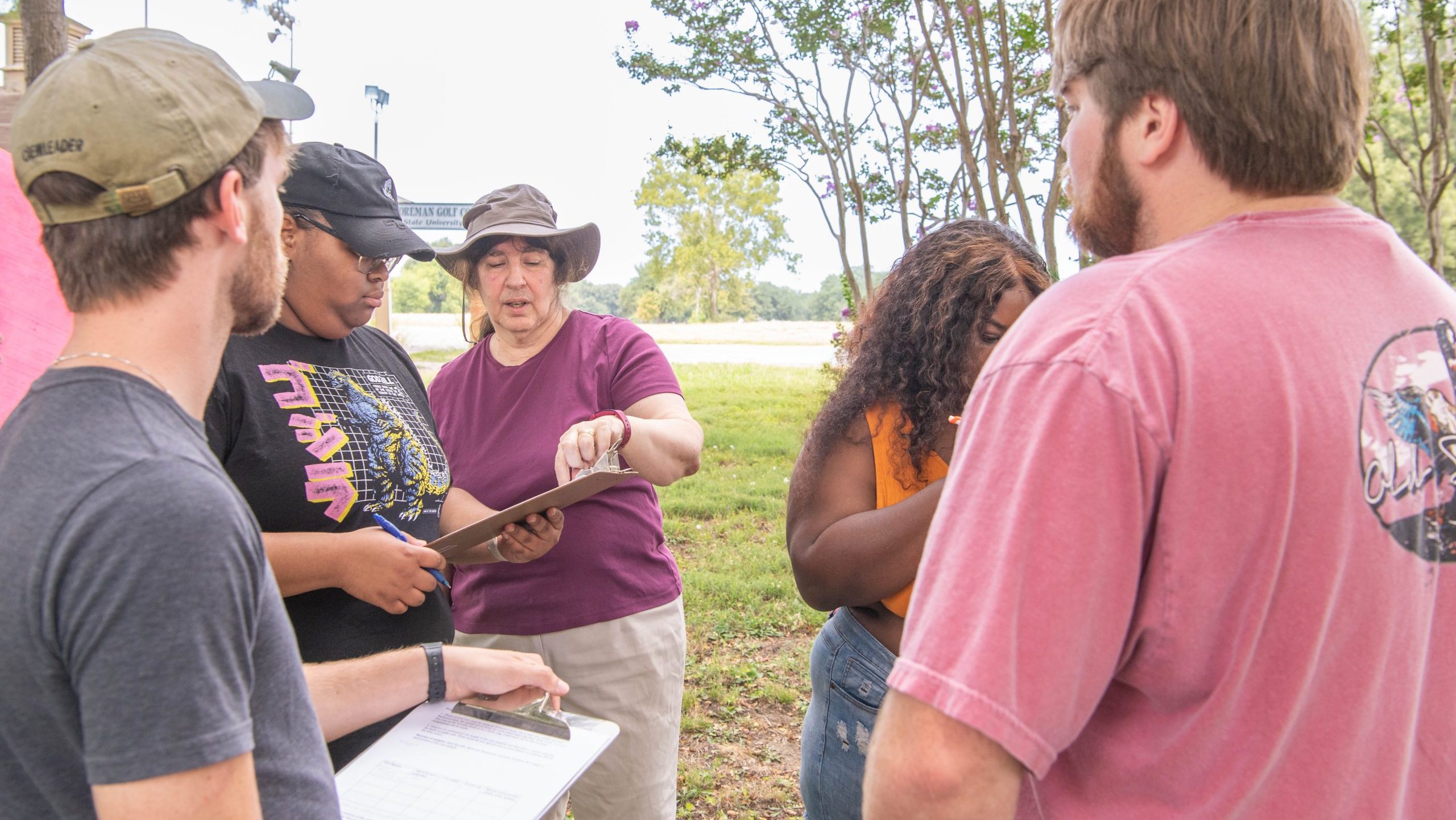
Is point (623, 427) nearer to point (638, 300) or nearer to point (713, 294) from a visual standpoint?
point (713, 294)

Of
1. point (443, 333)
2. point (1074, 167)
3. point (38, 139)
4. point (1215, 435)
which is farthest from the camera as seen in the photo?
point (443, 333)

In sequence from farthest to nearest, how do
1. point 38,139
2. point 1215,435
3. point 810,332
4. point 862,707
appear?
point 810,332 → point 862,707 → point 38,139 → point 1215,435

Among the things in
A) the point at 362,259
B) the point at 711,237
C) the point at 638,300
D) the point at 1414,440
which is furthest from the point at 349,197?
the point at 638,300

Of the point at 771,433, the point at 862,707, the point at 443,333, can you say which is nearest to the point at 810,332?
the point at 443,333

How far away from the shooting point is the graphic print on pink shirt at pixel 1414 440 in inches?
37.6

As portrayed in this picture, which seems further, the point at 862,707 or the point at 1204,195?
the point at 862,707

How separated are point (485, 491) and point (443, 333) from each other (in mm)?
23262

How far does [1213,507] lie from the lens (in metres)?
0.91

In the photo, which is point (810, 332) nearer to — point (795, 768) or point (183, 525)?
point (795, 768)

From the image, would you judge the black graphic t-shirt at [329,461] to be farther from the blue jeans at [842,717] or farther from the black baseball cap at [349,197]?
the blue jeans at [842,717]

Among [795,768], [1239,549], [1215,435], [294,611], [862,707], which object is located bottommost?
[795,768]

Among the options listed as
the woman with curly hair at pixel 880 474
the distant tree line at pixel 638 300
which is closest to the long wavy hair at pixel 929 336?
the woman with curly hair at pixel 880 474

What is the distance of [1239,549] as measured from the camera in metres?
0.92

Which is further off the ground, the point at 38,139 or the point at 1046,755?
the point at 38,139
